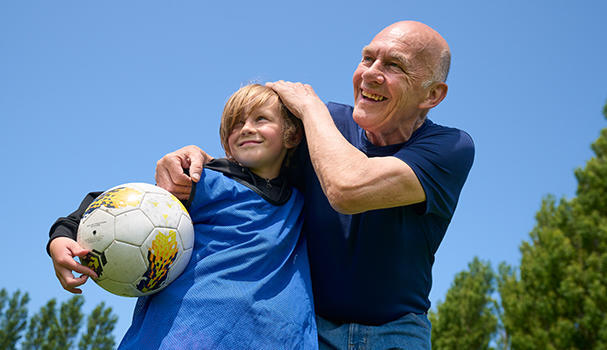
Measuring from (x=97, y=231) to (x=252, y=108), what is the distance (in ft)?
4.13

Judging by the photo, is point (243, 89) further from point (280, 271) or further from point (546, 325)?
point (546, 325)

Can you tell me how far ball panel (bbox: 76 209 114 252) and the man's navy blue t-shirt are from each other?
1240mm

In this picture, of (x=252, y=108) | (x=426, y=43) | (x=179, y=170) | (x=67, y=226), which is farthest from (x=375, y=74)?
(x=67, y=226)

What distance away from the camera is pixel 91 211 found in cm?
276

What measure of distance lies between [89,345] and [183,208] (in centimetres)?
2643

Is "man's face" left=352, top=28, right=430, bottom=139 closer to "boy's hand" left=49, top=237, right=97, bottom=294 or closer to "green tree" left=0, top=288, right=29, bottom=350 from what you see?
"boy's hand" left=49, top=237, right=97, bottom=294

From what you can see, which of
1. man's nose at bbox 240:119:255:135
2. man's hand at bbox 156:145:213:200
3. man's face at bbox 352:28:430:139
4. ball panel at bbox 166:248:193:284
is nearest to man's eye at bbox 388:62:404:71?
man's face at bbox 352:28:430:139

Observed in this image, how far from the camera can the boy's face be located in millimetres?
3303

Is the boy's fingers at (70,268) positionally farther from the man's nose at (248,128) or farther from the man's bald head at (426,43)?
the man's bald head at (426,43)

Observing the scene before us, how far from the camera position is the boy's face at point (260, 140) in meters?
→ 3.30

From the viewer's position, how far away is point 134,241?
8.70 ft

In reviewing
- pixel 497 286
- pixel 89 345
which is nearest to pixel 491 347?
pixel 497 286

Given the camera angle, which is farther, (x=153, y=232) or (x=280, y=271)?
(x=280, y=271)

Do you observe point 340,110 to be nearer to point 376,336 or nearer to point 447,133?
point 447,133
